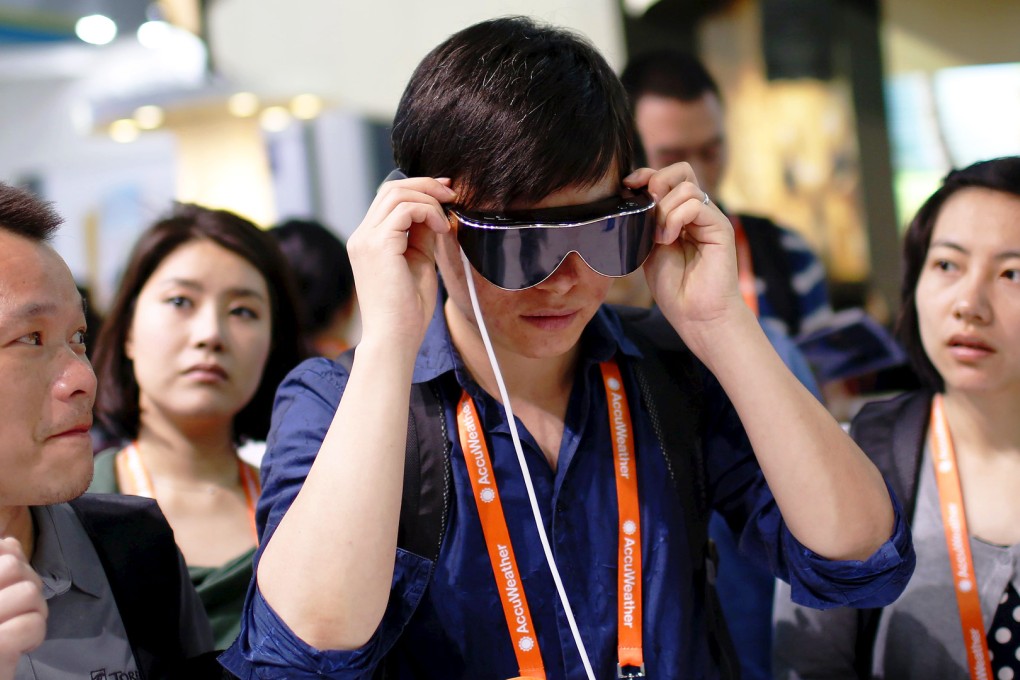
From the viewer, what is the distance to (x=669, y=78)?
3.50 metres

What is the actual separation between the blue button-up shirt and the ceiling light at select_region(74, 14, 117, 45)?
4.32 m

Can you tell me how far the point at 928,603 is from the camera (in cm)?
204

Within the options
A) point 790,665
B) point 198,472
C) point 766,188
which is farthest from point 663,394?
point 766,188

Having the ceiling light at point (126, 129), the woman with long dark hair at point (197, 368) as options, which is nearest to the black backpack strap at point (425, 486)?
the woman with long dark hair at point (197, 368)

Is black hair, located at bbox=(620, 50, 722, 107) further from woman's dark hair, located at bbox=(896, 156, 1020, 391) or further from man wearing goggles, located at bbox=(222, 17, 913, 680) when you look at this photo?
man wearing goggles, located at bbox=(222, 17, 913, 680)

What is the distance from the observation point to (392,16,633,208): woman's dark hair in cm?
156

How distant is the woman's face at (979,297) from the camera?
213cm

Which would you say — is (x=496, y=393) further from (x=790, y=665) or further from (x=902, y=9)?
(x=902, y=9)

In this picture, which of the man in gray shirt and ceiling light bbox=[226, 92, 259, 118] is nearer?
the man in gray shirt

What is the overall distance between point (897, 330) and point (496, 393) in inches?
45.0

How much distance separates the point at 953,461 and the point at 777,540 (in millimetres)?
612

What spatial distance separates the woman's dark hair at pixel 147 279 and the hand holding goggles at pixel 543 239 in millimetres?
1175

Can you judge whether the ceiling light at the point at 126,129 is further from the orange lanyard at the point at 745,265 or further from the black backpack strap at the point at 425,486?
the black backpack strap at the point at 425,486

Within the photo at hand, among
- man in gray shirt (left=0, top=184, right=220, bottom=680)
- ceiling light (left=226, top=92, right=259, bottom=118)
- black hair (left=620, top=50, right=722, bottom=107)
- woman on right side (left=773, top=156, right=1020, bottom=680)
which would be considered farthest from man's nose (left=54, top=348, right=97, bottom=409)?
ceiling light (left=226, top=92, right=259, bottom=118)
